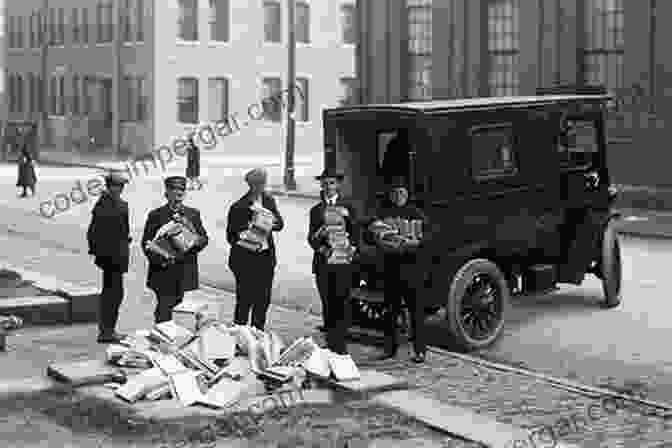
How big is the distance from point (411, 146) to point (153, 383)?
3723mm

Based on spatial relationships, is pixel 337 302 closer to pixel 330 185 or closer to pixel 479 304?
pixel 330 185

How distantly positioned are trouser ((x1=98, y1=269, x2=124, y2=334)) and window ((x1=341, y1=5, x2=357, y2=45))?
161ft

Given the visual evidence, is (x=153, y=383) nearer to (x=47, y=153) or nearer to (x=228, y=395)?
(x=228, y=395)

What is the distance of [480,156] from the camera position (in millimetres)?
13172

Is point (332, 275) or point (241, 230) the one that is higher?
point (241, 230)

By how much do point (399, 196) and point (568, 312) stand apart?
4100 mm

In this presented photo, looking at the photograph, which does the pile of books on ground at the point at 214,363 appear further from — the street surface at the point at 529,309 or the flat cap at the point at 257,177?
the flat cap at the point at 257,177

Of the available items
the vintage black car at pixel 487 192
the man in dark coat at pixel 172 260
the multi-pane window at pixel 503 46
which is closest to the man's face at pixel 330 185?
the vintage black car at pixel 487 192

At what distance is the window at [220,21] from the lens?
184 feet

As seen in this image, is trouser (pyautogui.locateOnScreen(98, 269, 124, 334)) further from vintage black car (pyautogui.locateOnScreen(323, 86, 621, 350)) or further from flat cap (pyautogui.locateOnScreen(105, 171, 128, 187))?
vintage black car (pyautogui.locateOnScreen(323, 86, 621, 350))

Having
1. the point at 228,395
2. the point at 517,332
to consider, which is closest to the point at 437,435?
the point at 228,395

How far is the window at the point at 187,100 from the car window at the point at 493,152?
139ft

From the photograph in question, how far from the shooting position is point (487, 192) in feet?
43.0

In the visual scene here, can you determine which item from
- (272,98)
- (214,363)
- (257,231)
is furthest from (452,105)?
(272,98)
